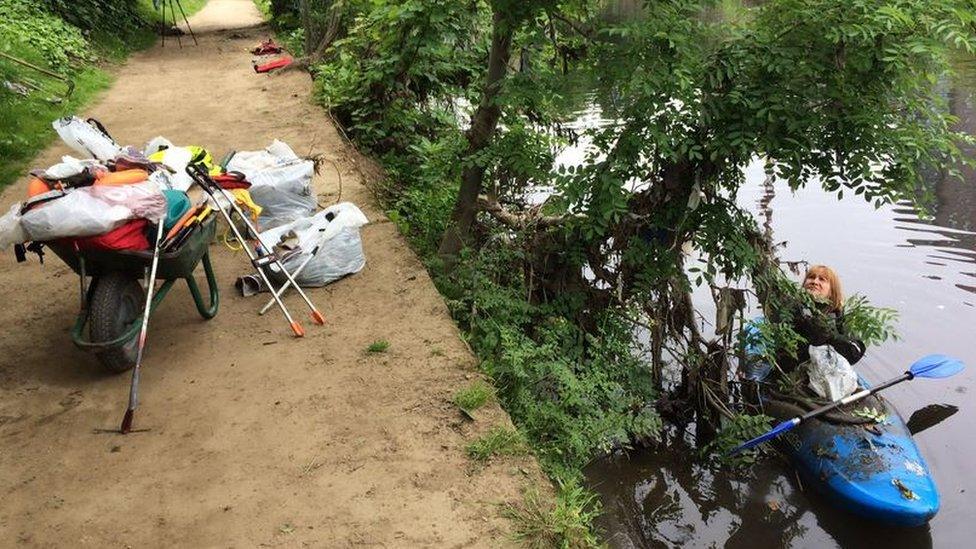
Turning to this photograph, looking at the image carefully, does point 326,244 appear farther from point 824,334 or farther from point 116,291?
Answer: point 824,334

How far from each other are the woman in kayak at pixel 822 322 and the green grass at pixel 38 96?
7.54 m

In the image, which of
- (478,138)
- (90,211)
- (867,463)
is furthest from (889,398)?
(90,211)

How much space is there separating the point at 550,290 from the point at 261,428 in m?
2.85

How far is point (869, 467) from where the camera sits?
16.9 feet

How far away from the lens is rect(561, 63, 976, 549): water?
16.8ft

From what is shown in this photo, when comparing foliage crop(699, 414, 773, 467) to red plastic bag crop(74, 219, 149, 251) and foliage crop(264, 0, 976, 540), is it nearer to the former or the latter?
foliage crop(264, 0, 976, 540)

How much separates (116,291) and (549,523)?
9.18ft

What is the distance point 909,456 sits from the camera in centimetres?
526

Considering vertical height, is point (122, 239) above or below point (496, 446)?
above

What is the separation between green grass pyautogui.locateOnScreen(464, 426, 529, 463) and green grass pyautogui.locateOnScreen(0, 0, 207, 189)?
19.7 ft

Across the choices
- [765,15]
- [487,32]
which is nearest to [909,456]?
[765,15]

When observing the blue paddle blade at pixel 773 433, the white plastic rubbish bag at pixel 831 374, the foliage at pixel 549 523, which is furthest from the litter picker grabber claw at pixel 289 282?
the white plastic rubbish bag at pixel 831 374

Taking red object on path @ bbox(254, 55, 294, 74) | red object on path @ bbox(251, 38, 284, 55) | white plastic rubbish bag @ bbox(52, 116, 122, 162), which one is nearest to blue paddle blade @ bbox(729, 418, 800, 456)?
white plastic rubbish bag @ bbox(52, 116, 122, 162)

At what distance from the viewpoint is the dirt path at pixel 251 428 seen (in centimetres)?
309
